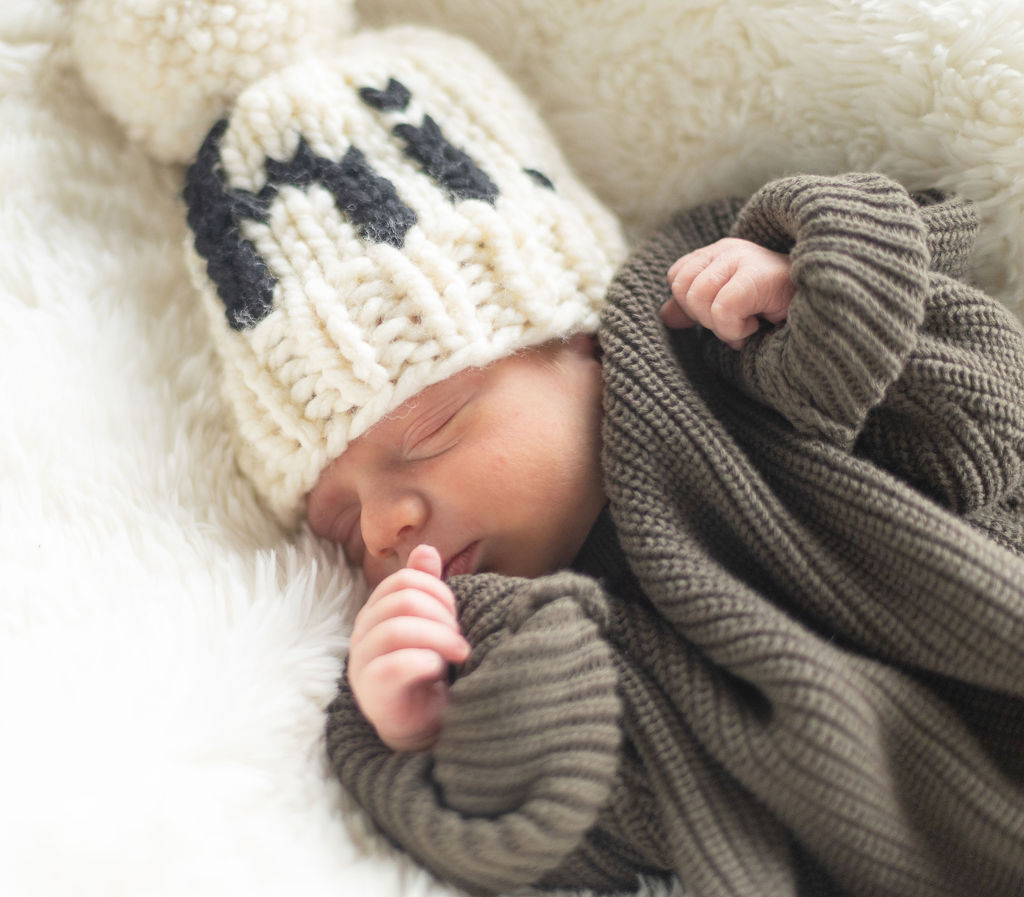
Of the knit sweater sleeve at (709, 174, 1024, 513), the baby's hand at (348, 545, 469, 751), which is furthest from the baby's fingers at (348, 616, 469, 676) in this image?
the knit sweater sleeve at (709, 174, 1024, 513)

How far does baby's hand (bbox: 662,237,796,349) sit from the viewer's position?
90 centimetres

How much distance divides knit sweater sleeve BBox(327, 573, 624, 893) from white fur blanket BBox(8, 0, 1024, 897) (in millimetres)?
53

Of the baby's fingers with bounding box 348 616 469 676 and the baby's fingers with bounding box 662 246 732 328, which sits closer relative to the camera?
the baby's fingers with bounding box 348 616 469 676

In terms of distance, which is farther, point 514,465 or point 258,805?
point 514,465

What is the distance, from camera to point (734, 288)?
2.94 feet

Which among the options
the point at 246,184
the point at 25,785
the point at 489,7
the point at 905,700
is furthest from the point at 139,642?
the point at 489,7

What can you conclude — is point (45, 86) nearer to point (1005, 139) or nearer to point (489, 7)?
point (489, 7)

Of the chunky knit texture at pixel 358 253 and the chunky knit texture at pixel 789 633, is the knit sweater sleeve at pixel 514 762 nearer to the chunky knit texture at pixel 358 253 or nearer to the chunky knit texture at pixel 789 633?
the chunky knit texture at pixel 789 633

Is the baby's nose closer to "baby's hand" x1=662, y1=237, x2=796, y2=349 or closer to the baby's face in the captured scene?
Result: the baby's face

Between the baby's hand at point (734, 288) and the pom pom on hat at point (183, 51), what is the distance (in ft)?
1.74

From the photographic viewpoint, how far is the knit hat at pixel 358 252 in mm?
918

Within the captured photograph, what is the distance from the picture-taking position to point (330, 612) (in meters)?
0.94

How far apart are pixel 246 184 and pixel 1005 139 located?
844mm

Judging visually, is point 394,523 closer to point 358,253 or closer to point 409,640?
point 409,640
